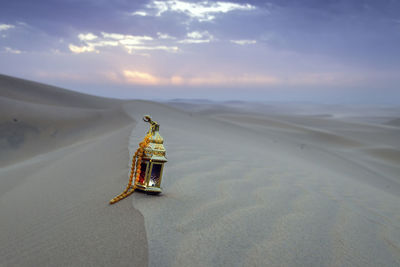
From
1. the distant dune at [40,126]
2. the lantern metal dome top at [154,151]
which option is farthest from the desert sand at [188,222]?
the distant dune at [40,126]

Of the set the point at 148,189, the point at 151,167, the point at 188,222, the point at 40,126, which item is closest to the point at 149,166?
the point at 151,167

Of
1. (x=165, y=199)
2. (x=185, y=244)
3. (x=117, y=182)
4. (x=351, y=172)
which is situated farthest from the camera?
(x=351, y=172)

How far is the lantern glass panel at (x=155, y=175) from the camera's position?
2.05 meters

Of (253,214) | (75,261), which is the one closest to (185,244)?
(75,261)

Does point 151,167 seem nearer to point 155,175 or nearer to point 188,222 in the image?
point 155,175

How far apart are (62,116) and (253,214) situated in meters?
10.5

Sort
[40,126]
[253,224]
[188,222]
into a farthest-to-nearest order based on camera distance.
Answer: [40,126] < [253,224] < [188,222]

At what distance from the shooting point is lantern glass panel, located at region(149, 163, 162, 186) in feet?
6.72

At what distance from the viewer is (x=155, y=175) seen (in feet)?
6.77

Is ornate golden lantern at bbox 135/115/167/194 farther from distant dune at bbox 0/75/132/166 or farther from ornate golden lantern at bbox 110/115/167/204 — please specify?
distant dune at bbox 0/75/132/166

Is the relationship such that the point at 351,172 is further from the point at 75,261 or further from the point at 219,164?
the point at 75,261

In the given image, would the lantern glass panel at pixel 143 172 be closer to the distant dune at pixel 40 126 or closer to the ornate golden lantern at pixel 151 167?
the ornate golden lantern at pixel 151 167

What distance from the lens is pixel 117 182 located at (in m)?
2.47

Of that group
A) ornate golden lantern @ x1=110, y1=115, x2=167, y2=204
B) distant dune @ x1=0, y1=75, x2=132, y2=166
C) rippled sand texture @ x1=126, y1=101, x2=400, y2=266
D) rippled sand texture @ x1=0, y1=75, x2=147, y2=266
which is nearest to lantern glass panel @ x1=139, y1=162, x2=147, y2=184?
ornate golden lantern @ x1=110, y1=115, x2=167, y2=204
